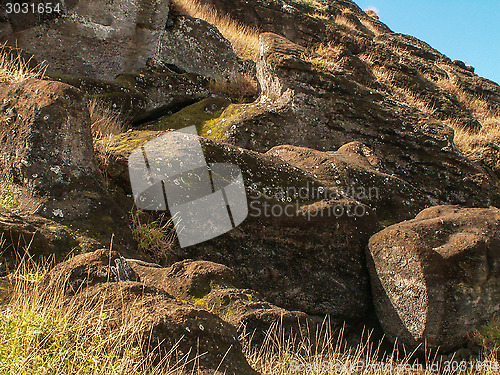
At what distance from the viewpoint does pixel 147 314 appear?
2.62m

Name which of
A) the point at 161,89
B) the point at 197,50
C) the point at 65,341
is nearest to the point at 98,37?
the point at 161,89

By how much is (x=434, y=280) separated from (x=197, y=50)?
658 centimetres

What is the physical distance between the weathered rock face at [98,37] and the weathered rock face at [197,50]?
0.25m

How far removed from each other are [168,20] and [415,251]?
6.94 metres

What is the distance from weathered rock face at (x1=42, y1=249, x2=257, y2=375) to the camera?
256 cm

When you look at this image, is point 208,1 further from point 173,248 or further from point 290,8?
point 173,248

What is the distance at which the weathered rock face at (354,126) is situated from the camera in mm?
7484

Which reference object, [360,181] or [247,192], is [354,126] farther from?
[247,192]

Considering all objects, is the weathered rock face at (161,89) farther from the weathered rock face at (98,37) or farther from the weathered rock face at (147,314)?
the weathered rock face at (147,314)

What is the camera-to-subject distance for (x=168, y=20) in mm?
9406

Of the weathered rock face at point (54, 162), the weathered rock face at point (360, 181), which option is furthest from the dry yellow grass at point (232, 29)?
the weathered rock face at point (54, 162)

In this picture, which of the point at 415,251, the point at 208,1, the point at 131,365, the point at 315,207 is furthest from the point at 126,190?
the point at 208,1

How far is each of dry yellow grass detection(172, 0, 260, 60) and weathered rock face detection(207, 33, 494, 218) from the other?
4149mm
